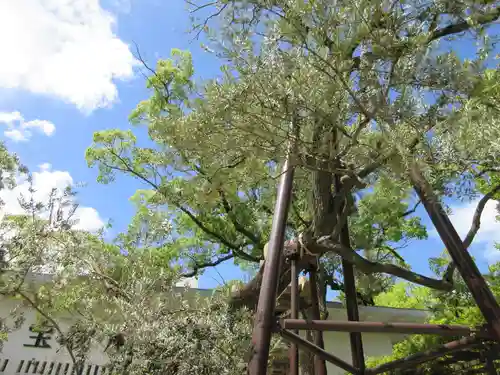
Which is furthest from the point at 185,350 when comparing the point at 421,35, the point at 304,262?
the point at 421,35

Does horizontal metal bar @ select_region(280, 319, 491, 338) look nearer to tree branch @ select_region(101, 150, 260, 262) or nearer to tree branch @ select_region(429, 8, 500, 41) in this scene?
tree branch @ select_region(429, 8, 500, 41)

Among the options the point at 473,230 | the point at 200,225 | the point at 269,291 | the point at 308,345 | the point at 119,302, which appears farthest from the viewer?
the point at 200,225

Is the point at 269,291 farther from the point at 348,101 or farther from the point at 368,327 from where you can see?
the point at 348,101

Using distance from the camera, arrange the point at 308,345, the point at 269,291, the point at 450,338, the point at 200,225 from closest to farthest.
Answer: the point at 269,291 → the point at 308,345 → the point at 450,338 → the point at 200,225

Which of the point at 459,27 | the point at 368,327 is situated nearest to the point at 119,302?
the point at 368,327

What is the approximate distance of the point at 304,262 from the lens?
310 cm

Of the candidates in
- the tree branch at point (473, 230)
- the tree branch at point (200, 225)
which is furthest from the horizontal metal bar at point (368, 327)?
the tree branch at point (200, 225)

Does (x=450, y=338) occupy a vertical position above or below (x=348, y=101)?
below

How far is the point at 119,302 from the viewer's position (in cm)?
373

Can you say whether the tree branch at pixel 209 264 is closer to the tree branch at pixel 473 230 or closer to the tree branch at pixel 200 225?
the tree branch at pixel 200 225

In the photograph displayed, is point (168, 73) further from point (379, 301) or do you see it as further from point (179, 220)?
point (379, 301)

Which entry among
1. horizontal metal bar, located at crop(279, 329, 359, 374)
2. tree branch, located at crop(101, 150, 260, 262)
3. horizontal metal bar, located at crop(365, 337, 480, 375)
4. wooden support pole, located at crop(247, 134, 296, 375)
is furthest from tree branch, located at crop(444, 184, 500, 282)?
tree branch, located at crop(101, 150, 260, 262)

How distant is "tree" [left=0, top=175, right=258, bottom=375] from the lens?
10.1 feet

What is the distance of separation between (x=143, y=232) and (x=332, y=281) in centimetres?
517
